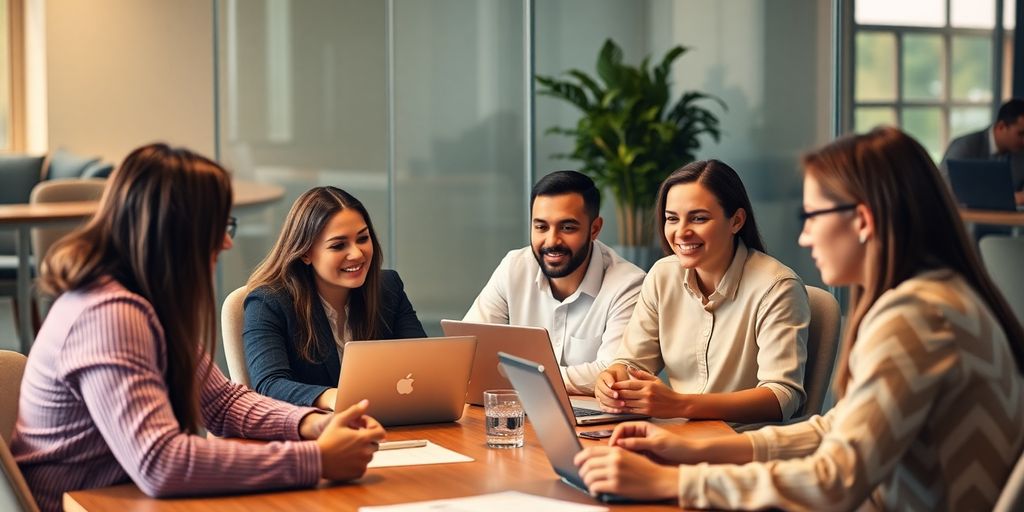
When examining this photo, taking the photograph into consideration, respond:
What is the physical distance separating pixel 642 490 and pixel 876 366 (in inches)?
15.3

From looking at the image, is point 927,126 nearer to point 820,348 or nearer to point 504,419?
point 820,348

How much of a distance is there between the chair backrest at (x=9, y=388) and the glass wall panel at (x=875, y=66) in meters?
3.77

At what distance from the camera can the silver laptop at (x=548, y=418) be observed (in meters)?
1.83

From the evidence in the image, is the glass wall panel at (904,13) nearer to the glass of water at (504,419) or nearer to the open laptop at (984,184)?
the open laptop at (984,184)

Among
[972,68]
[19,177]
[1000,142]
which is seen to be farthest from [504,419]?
[19,177]

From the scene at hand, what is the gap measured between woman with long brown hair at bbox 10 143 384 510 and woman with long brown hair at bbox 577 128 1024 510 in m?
0.53

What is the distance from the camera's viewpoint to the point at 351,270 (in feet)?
9.48

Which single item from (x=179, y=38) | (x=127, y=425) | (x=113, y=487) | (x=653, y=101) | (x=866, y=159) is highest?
(x=179, y=38)

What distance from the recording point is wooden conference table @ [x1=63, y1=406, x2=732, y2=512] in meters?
1.84

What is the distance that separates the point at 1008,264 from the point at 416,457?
3284 mm

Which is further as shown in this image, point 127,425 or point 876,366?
point 127,425

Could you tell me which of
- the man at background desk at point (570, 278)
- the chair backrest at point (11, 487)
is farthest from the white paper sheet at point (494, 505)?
the man at background desk at point (570, 278)

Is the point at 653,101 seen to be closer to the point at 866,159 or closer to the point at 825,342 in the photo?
the point at 825,342

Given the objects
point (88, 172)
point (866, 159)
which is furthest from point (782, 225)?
point (88, 172)
